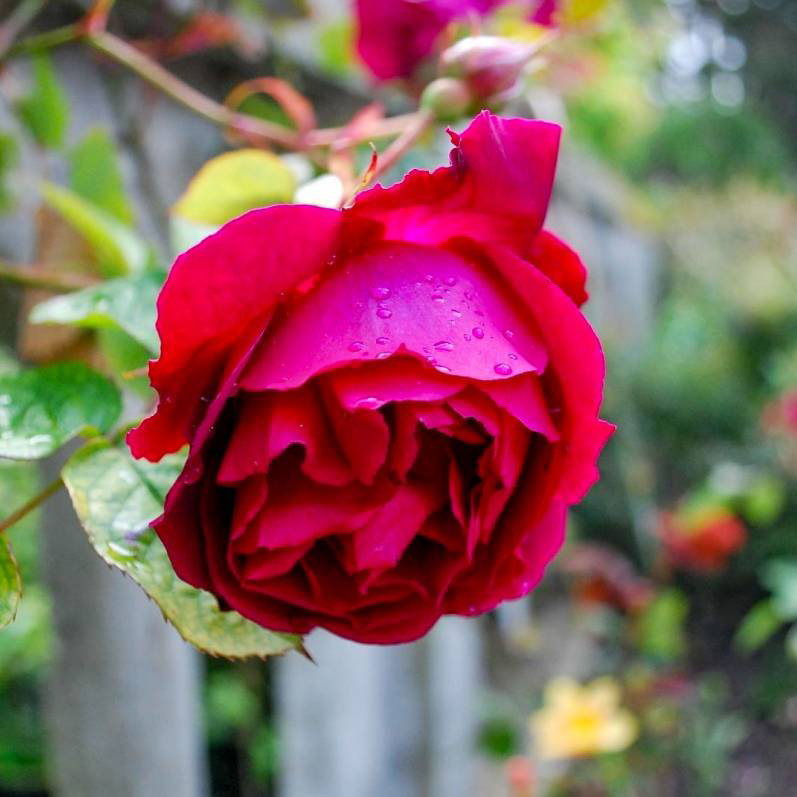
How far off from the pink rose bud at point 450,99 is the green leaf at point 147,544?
0.17m

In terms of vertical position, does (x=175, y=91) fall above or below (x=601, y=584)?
above

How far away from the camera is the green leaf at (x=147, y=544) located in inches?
7.9

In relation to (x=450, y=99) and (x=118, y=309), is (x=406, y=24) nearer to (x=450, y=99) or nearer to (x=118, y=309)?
(x=450, y=99)

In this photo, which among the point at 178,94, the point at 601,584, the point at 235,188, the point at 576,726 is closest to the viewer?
the point at 235,188

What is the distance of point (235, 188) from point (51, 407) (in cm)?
10

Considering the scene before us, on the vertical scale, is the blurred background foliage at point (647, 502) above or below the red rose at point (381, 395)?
below

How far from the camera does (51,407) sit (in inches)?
9.5

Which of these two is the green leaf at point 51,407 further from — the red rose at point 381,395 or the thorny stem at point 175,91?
the thorny stem at point 175,91

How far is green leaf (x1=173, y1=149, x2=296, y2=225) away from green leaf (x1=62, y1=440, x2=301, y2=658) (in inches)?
3.8

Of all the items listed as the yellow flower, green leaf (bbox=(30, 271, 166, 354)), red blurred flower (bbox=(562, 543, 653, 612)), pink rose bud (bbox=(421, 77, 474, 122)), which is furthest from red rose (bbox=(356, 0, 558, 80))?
red blurred flower (bbox=(562, 543, 653, 612))

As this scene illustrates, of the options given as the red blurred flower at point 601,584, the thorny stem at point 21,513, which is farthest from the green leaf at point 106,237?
the red blurred flower at point 601,584

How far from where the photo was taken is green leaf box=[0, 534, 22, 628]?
193mm

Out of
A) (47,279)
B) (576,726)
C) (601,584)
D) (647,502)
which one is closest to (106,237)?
(47,279)

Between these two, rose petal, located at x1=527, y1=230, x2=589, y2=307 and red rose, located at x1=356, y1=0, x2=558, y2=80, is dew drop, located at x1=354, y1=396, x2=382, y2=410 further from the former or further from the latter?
red rose, located at x1=356, y1=0, x2=558, y2=80
